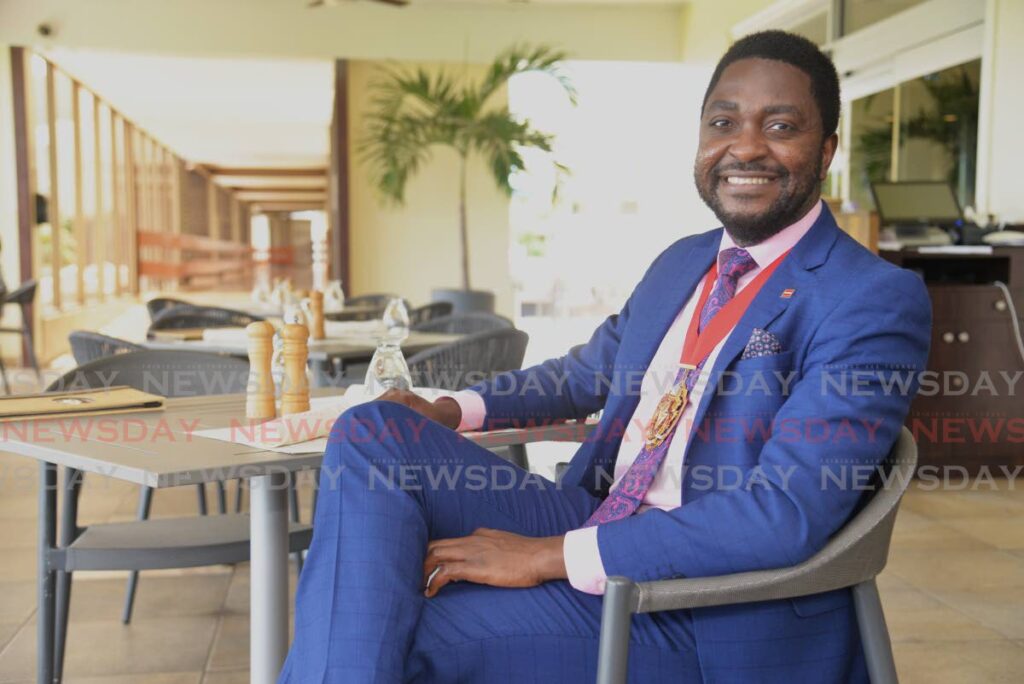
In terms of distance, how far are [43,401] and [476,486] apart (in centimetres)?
88

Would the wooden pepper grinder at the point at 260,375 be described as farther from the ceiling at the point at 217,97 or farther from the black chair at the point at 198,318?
the ceiling at the point at 217,97

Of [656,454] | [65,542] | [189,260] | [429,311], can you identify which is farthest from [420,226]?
[189,260]

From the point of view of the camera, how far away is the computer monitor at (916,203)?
532 cm

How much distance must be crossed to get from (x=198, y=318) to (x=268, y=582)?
2.97 metres

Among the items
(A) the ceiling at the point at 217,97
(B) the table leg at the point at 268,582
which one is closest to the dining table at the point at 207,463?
(B) the table leg at the point at 268,582

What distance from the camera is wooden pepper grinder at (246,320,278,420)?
1.95 m

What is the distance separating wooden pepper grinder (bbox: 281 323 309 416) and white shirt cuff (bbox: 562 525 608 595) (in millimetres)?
671

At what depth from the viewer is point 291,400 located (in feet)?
6.39

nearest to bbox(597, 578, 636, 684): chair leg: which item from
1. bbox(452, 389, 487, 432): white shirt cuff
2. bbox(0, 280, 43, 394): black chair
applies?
bbox(452, 389, 487, 432): white shirt cuff

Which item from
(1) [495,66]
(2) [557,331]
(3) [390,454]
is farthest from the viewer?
(2) [557,331]

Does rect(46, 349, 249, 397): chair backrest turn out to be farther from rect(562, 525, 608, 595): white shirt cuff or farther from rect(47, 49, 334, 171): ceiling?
rect(47, 49, 334, 171): ceiling

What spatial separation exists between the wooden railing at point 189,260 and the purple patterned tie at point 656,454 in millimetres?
14371

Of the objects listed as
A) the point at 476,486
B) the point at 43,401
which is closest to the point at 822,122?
the point at 476,486

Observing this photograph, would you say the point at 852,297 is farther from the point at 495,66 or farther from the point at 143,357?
the point at 495,66
